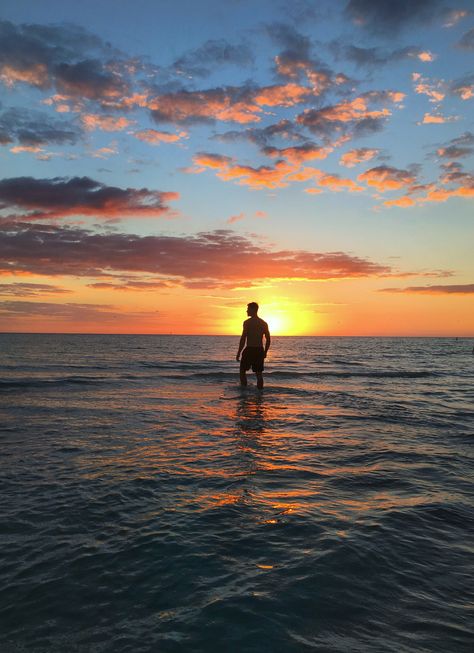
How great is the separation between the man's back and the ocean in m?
6.72

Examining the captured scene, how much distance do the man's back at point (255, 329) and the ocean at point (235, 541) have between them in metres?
6.72

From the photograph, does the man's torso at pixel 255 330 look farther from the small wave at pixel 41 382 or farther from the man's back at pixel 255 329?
the small wave at pixel 41 382

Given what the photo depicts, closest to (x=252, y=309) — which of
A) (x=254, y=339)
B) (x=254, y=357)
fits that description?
(x=254, y=339)

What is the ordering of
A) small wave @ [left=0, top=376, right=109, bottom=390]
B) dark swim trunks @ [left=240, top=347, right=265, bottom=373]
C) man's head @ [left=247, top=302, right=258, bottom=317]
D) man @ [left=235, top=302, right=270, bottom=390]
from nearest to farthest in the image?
man's head @ [left=247, top=302, right=258, bottom=317] → man @ [left=235, top=302, right=270, bottom=390] → dark swim trunks @ [left=240, top=347, right=265, bottom=373] → small wave @ [left=0, top=376, right=109, bottom=390]

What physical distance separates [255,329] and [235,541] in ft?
38.3

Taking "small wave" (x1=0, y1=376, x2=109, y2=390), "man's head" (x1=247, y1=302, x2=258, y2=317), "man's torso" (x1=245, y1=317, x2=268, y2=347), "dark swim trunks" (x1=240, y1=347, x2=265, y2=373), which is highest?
"man's head" (x1=247, y1=302, x2=258, y2=317)

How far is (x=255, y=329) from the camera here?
49.8 feet

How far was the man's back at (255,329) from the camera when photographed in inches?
Result: 594

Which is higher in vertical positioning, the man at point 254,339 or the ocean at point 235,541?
the man at point 254,339

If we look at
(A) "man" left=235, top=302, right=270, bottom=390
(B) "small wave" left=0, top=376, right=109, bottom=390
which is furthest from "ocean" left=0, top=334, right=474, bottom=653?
(B) "small wave" left=0, top=376, right=109, bottom=390

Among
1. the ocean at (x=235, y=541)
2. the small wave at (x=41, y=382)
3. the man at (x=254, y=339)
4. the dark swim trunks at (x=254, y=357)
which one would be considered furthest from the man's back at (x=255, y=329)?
the small wave at (x=41, y=382)

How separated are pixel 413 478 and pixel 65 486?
4.49 meters

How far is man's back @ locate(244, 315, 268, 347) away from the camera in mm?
15086

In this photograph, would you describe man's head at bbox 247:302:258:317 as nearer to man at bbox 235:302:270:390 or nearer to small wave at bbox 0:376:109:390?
man at bbox 235:302:270:390
